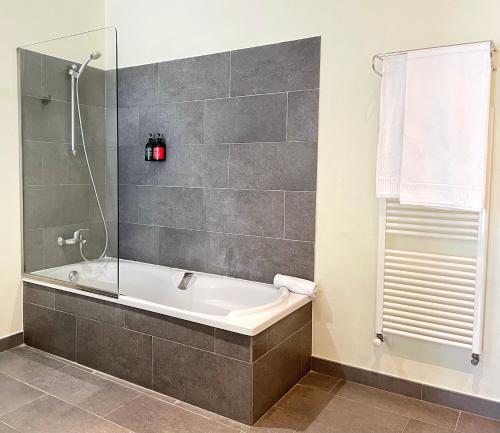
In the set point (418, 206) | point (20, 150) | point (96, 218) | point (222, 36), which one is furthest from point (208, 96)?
point (418, 206)

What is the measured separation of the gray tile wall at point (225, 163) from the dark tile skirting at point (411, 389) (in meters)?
0.58

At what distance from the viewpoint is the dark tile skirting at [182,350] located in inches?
87.9

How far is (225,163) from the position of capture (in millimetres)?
3064

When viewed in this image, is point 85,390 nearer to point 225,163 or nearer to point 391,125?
point 225,163

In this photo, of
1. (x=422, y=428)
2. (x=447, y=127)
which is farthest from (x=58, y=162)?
(x=422, y=428)

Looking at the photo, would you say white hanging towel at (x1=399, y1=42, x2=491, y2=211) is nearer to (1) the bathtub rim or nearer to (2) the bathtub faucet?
(1) the bathtub rim

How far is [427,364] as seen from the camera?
8.14 ft

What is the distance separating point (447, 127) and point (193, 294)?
1896mm

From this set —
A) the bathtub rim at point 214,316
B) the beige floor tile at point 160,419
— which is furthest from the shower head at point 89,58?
the beige floor tile at point 160,419

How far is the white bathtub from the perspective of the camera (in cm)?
230

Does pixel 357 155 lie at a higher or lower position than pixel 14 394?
higher

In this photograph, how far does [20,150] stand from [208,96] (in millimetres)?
1330

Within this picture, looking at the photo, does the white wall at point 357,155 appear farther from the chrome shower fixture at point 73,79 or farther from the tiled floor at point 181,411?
the chrome shower fixture at point 73,79

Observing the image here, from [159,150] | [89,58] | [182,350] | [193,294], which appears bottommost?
[182,350]
